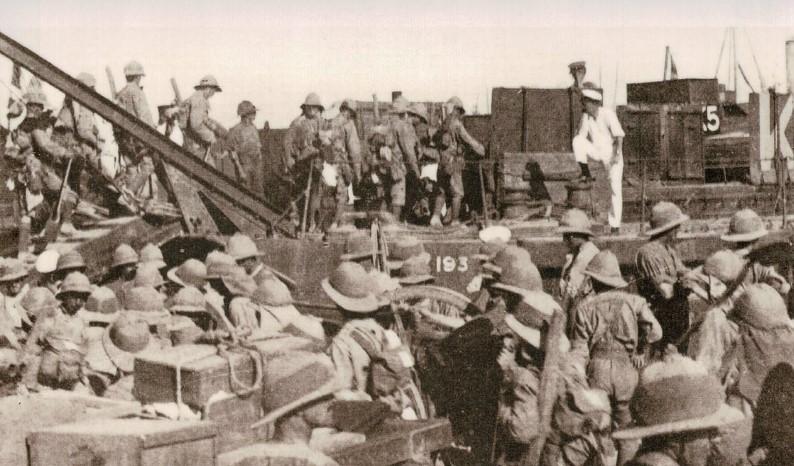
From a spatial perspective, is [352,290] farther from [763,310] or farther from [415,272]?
[415,272]

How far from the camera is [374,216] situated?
13.5 m

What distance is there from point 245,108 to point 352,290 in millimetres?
8493

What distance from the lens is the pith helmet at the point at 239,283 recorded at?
8945mm

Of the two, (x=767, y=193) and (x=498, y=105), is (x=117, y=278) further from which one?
(x=767, y=193)

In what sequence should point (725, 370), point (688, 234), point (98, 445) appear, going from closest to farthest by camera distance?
point (98, 445)
point (725, 370)
point (688, 234)

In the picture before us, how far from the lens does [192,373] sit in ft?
17.3

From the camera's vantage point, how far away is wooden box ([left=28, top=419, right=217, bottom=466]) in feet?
15.3

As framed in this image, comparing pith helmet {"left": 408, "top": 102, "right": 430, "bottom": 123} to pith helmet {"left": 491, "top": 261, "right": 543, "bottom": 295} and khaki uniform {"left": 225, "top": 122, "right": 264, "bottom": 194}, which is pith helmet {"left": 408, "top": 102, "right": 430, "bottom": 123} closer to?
khaki uniform {"left": 225, "top": 122, "right": 264, "bottom": 194}

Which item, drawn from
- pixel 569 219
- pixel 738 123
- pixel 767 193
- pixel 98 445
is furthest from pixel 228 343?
pixel 738 123

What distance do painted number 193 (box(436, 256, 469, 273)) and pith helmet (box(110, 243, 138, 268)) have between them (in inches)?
142

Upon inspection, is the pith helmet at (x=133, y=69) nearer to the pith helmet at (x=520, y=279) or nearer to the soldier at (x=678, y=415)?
the pith helmet at (x=520, y=279)

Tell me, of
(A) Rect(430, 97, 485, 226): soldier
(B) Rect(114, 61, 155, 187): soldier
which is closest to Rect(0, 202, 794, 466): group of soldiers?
(B) Rect(114, 61, 155, 187): soldier

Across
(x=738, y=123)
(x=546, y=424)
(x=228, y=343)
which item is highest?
(x=738, y=123)

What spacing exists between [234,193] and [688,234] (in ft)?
18.6
